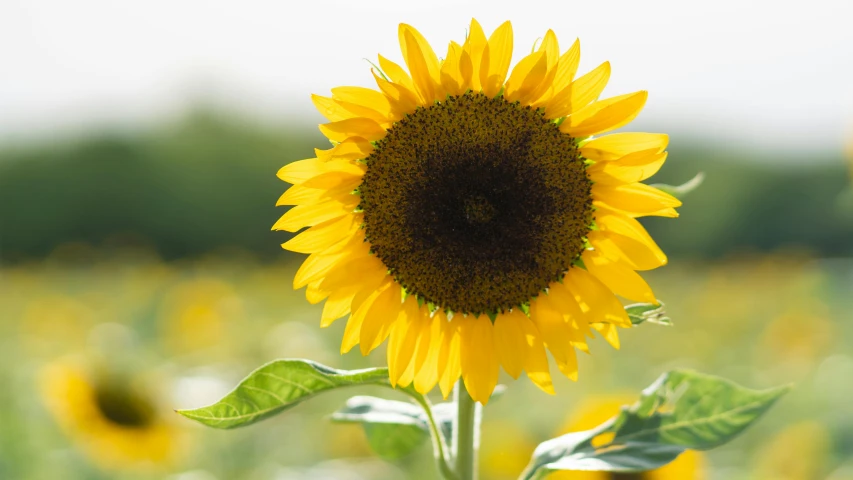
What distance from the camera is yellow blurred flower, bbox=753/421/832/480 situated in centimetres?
389

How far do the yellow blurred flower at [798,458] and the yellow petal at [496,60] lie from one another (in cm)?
298

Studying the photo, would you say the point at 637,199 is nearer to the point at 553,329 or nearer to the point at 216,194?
the point at 553,329

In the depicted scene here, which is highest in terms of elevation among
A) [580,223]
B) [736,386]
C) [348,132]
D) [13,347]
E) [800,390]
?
[13,347]

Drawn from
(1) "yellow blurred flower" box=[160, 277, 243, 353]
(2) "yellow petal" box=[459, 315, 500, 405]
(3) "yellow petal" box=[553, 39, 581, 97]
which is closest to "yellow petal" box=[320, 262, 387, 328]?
(2) "yellow petal" box=[459, 315, 500, 405]

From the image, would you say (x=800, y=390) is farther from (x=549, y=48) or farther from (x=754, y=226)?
(x=754, y=226)

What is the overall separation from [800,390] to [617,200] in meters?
5.38

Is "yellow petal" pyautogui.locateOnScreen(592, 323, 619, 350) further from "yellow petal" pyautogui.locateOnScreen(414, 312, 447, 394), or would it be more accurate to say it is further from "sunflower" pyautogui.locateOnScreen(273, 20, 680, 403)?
"yellow petal" pyautogui.locateOnScreen(414, 312, 447, 394)

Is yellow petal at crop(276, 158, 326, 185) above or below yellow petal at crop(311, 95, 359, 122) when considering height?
below

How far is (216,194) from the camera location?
80.9ft

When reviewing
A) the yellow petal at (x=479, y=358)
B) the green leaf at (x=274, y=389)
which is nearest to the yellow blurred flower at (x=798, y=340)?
the yellow petal at (x=479, y=358)

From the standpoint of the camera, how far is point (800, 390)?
6.27 meters

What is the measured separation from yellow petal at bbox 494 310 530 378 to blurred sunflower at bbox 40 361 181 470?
3225mm

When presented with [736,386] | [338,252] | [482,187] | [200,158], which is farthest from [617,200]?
[200,158]

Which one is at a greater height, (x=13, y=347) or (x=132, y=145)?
(x=132, y=145)
